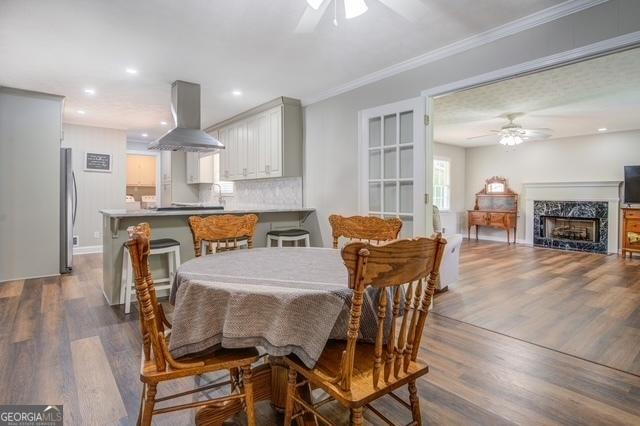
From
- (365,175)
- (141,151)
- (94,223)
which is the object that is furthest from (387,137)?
(141,151)

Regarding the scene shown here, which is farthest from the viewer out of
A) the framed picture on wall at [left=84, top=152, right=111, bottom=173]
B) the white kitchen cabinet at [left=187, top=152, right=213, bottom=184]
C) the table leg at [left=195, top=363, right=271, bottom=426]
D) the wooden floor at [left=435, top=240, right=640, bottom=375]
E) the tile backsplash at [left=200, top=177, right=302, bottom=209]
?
the white kitchen cabinet at [left=187, top=152, right=213, bottom=184]

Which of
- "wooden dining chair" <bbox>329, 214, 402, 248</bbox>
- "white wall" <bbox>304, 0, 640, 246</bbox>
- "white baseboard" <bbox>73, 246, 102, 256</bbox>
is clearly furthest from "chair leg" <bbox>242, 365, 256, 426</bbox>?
"white baseboard" <bbox>73, 246, 102, 256</bbox>

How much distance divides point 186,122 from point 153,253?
1629 mm

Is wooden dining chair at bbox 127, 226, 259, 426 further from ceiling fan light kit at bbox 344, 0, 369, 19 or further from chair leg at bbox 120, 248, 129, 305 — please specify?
chair leg at bbox 120, 248, 129, 305

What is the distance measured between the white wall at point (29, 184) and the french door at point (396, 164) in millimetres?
Answer: 3954

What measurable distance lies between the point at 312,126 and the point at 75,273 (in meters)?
3.75

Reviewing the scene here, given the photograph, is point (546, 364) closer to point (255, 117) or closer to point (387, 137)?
point (387, 137)

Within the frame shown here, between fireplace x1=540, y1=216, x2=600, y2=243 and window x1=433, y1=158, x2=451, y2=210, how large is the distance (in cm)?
210

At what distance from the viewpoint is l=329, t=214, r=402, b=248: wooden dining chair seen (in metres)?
2.31

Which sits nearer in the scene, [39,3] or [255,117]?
[39,3]

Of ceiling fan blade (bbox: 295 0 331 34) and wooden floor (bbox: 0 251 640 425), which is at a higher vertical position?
ceiling fan blade (bbox: 295 0 331 34)

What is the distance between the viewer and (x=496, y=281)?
4.29m

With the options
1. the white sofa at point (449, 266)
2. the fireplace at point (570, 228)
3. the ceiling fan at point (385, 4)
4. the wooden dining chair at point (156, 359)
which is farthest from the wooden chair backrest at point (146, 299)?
the fireplace at point (570, 228)

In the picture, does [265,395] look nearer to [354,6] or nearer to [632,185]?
[354,6]
